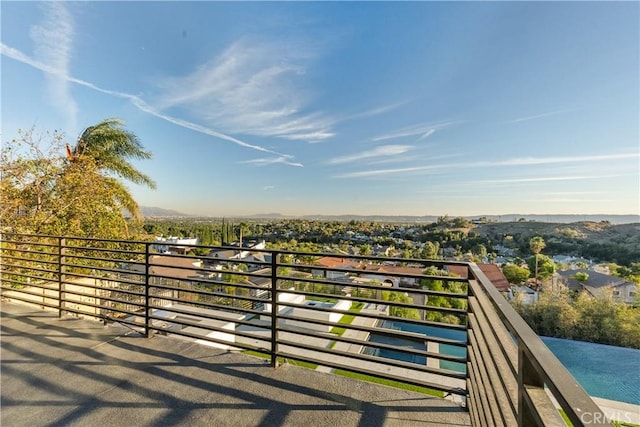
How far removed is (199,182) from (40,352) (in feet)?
49.8

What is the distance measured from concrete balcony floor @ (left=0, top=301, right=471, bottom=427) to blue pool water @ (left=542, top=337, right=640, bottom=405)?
10.1 meters

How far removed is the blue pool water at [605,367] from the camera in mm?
9016

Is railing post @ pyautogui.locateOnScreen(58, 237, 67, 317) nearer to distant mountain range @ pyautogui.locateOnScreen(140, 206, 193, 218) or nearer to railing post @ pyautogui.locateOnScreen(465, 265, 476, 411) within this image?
railing post @ pyautogui.locateOnScreen(465, 265, 476, 411)

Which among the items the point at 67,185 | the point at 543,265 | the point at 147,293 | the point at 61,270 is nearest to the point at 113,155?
the point at 67,185

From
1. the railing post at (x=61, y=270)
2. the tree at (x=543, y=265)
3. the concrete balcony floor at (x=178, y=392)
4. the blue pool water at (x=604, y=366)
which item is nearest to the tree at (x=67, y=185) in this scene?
the railing post at (x=61, y=270)

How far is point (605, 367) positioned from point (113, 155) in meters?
18.8

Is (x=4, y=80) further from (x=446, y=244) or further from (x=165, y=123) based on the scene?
(x=446, y=244)

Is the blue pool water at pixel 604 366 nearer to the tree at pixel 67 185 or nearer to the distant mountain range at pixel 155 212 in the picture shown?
the tree at pixel 67 185

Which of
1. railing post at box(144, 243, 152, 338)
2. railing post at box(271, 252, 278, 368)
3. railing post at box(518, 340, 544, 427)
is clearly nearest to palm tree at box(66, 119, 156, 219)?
railing post at box(144, 243, 152, 338)

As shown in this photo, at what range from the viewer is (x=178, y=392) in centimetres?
209

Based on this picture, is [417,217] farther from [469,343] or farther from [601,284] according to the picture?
[469,343]

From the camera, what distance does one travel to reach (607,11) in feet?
24.2

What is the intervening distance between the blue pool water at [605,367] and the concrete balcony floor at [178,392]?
10063 mm

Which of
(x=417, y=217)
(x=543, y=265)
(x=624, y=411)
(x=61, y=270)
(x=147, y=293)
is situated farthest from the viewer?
(x=417, y=217)
